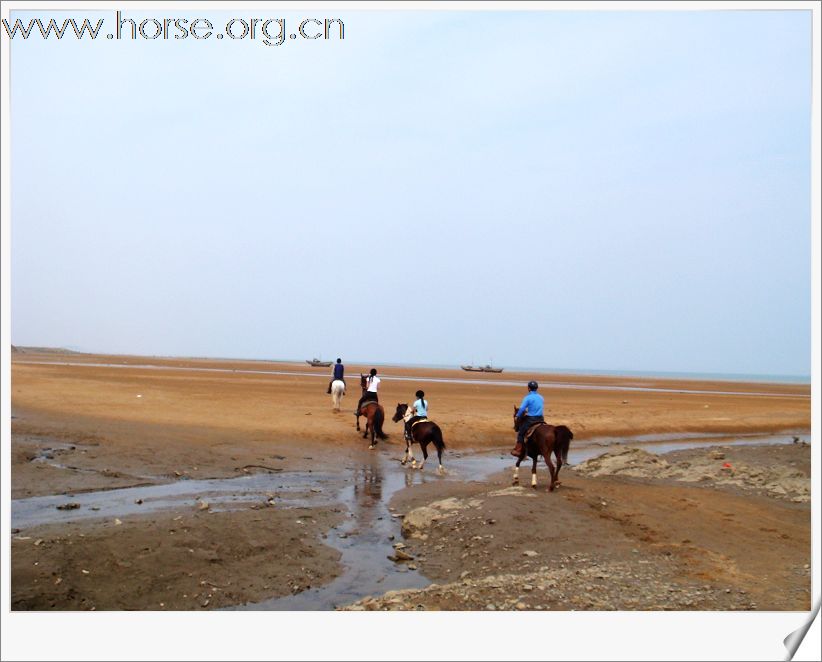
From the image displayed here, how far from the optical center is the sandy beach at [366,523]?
8.32 metres

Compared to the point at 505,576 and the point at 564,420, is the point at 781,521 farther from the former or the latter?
the point at 564,420

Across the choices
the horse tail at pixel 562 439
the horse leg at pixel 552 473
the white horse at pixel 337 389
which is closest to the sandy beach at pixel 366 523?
the horse leg at pixel 552 473

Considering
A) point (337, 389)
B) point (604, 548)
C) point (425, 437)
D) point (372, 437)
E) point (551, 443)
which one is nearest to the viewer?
point (604, 548)

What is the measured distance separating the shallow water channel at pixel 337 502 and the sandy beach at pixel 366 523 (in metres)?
0.06

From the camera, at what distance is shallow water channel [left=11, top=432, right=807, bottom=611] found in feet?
29.5

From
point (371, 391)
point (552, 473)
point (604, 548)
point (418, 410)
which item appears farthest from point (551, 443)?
point (371, 391)

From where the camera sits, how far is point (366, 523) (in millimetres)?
12258

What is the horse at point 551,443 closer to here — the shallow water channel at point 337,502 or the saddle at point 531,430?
the saddle at point 531,430

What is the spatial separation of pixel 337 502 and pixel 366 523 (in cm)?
165

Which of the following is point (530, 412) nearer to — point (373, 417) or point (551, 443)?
point (551, 443)

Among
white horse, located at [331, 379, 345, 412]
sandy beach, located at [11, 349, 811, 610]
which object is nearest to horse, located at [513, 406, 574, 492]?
sandy beach, located at [11, 349, 811, 610]

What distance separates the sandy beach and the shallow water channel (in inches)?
2.3

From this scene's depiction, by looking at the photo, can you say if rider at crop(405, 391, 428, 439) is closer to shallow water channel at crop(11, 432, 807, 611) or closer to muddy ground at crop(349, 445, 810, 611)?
shallow water channel at crop(11, 432, 807, 611)

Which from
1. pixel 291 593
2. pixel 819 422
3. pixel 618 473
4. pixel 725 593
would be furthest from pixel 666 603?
pixel 618 473
